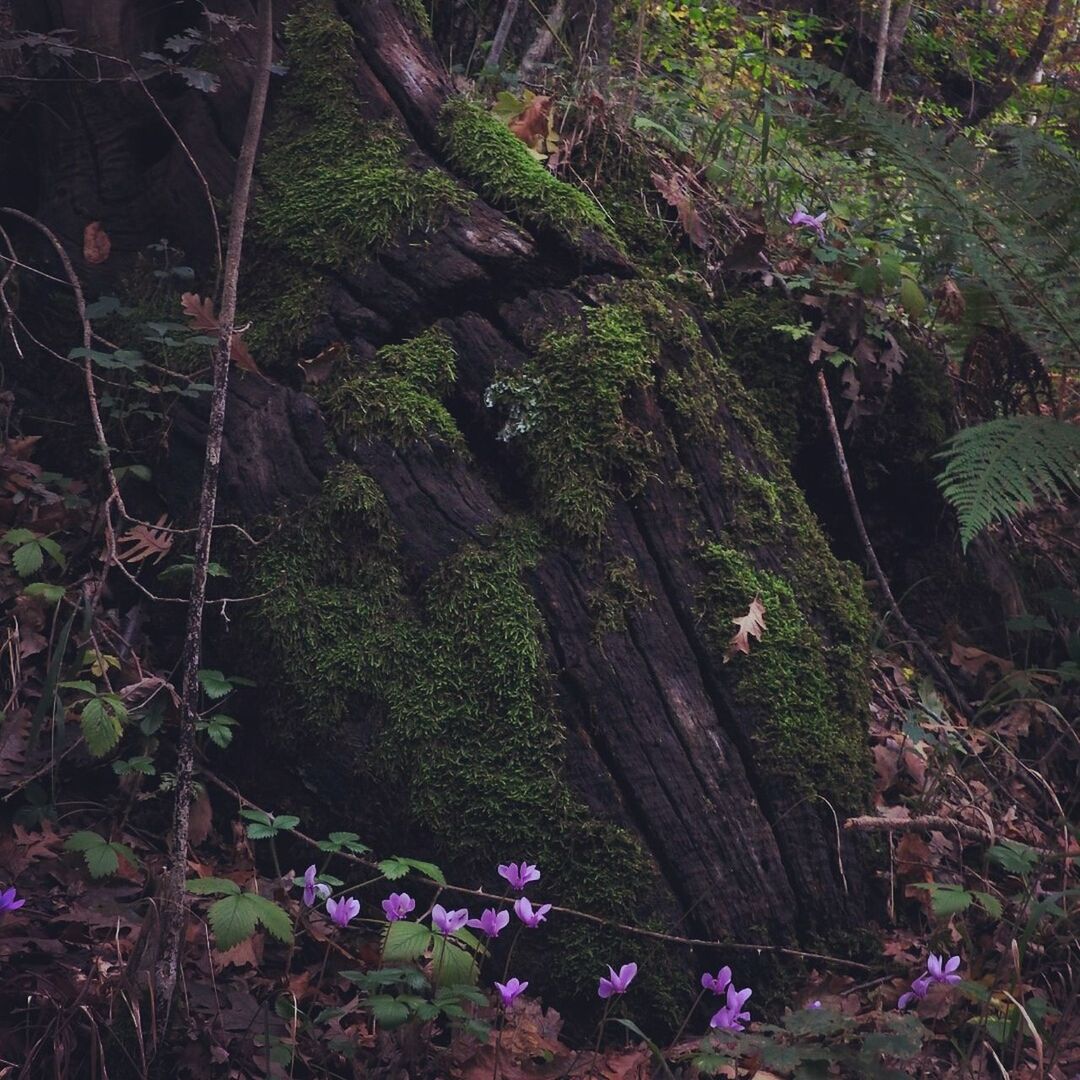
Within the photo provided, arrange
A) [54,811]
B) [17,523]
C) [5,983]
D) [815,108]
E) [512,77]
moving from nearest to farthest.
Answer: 1. [5,983]
2. [54,811]
3. [17,523]
4. [815,108]
5. [512,77]

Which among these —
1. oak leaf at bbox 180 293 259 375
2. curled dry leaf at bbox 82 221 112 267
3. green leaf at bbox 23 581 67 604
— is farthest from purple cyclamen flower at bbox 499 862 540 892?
curled dry leaf at bbox 82 221 112 267

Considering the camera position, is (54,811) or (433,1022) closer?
(433,1022)

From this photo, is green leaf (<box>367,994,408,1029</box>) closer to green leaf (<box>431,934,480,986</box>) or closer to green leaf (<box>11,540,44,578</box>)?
green leaf (<box>431,934,480,986</box>)

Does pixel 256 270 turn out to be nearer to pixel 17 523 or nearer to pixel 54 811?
pixel 17 523

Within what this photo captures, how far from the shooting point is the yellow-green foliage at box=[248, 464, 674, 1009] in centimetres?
270

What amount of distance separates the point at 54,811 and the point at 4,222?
219 cm

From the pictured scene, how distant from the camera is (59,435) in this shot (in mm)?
3404

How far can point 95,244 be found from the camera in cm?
356

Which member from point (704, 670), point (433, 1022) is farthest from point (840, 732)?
point (433, 1022)

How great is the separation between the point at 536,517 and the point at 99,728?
4.35ft

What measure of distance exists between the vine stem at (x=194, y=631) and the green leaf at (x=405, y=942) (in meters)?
0.44

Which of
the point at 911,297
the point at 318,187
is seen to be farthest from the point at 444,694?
the point at 911,297

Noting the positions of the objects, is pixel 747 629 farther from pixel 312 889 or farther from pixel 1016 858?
pixel 312 889

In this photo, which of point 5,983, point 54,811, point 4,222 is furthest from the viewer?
point 4,222
